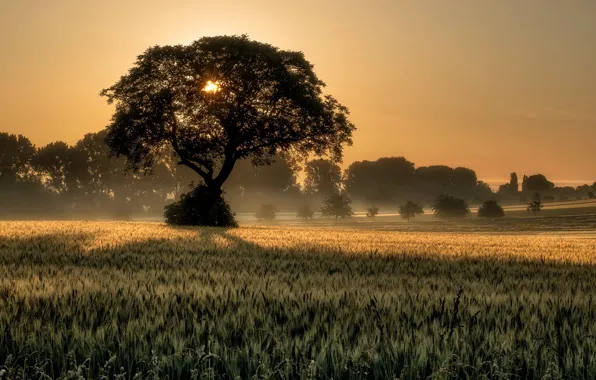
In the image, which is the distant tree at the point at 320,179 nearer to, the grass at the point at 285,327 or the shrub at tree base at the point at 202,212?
the shrub at tree base at the point at 202,212

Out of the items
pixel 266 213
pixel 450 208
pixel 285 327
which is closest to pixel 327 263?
pixel 285 327

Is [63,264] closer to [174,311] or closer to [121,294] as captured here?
[121,294]

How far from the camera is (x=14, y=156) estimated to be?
12600 centimetres

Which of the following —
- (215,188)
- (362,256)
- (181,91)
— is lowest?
(362,256)

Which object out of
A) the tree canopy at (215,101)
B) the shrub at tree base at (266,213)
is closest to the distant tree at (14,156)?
the shrub at tree base at (266,213)

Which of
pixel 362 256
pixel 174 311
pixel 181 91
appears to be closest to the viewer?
pixel 174 311

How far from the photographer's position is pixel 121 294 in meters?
7.69

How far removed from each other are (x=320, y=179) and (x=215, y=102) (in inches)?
5675

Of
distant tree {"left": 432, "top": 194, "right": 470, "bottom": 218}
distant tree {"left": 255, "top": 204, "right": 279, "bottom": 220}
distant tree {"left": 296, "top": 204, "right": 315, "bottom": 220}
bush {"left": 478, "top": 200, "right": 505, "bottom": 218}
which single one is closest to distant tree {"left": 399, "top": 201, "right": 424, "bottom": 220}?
distant tree {"left": 432, "top": 194, "right": 470, "bottom": 218}

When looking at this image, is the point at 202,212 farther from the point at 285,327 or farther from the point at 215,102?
the point at 285,327

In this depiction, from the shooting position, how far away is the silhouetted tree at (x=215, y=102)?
4491 centimetres

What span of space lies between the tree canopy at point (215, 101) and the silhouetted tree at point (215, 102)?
0.07 meters

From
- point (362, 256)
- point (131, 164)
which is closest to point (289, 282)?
point (362, 256)

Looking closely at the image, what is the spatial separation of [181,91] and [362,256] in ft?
104
